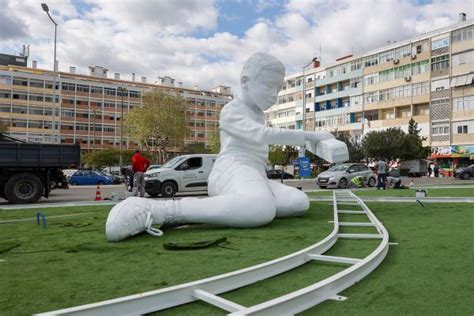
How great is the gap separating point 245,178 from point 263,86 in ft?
4.94

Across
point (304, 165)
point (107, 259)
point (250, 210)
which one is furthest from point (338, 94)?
point (107, 259)

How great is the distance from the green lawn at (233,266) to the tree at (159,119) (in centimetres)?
3387

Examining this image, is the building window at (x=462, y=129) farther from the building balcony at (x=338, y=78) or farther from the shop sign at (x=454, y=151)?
the building balcony at (x=338, y=78)

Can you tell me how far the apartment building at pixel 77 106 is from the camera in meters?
59.6

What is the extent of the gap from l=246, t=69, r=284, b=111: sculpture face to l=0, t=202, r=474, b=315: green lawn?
189 centimetres

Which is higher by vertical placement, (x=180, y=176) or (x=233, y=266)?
(x=180, y=176)

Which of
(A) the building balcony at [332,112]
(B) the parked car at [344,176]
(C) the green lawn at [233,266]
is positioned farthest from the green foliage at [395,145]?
(C) the green lawn at [233,266]

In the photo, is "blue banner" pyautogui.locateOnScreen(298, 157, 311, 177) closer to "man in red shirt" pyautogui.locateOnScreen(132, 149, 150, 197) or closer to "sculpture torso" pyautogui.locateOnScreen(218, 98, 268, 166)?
"man in red shirt" pyautogui.locateOnScreen(132, 149, 150, 197)

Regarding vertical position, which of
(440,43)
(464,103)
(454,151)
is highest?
(440,43)

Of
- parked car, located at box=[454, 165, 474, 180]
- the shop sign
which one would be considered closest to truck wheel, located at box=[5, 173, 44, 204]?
parked car, located at box=[454, 165, 474, 180]

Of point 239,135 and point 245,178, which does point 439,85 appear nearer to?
point 239,135

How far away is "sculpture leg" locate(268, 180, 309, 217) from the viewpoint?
20.6 feet

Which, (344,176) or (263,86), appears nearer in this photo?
(263,86)

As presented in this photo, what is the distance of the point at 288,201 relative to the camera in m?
6.30
